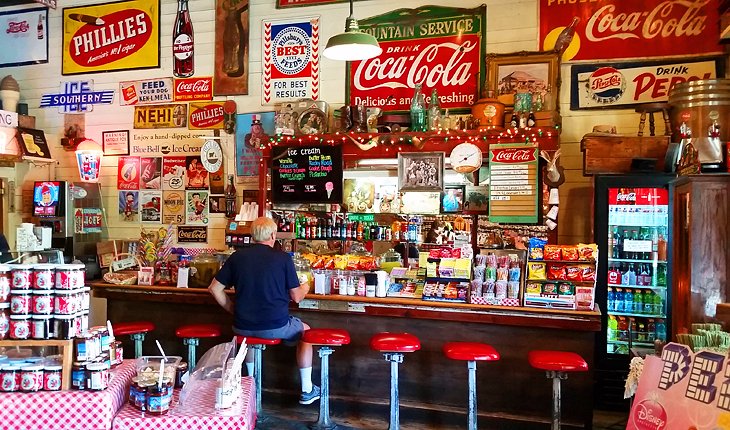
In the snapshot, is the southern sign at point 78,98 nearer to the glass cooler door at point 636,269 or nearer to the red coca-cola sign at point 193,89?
the red coca-cola sign at point 193,89

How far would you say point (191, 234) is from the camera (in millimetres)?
7070

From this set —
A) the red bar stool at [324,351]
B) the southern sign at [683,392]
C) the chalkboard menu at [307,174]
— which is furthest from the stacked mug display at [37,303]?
the chalkboard menu at [307,174]

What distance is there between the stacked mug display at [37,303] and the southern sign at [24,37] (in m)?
6.09

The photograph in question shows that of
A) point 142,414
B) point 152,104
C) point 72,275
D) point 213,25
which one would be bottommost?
point 142,414

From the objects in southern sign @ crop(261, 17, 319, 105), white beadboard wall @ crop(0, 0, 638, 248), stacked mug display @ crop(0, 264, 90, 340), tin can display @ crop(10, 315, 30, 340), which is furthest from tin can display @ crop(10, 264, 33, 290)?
southern sign @ crop(261, 17, 319, 105)

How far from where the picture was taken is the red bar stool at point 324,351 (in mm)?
4250

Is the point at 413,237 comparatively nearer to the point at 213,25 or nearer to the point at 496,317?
the point at 496,317

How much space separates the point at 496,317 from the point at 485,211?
1741 mm

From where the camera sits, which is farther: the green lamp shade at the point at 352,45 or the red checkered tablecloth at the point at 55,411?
the green lamp shade at the point at 352,45

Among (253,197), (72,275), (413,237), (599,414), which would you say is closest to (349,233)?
(413,237)

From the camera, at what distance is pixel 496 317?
439 cm

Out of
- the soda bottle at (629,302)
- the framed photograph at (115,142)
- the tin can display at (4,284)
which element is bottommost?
the soda bottle at (629,302)

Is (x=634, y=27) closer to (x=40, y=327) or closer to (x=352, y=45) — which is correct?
(x=352, y=45)

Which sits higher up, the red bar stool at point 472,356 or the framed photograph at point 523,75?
the framed photograph at point 523,75
